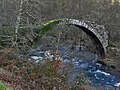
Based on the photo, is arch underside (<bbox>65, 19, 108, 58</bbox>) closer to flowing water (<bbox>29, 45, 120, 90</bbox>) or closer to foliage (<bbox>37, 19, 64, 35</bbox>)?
flowing water (<bbox>29, 45, 120, 90</bbox>)

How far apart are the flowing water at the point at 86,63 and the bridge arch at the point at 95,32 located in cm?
110

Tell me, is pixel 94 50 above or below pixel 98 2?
below

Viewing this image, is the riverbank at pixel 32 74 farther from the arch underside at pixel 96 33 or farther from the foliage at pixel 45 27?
the arch underside at pixel 96 33

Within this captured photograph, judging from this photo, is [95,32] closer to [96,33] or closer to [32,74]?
[96,33]

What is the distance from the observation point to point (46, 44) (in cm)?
2906

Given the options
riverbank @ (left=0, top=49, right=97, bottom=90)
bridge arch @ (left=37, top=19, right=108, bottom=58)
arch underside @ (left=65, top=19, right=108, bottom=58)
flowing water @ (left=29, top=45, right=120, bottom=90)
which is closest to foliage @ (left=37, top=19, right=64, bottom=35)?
bridge arch @ (left=37, top=19, right=108, bottom=58)

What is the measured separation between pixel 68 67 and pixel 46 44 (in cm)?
1316

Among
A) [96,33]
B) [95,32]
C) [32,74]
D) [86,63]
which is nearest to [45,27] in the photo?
[86,63]

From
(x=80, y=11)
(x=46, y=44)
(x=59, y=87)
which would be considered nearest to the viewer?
(x=59, y=87)

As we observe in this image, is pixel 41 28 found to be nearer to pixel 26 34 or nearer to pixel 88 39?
pixel 26 34

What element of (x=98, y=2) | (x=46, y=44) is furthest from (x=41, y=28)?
(x=98, y=2)

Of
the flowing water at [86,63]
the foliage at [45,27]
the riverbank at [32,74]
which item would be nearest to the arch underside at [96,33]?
the flowing water at [86,63]

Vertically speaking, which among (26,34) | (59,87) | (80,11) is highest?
(80,11)

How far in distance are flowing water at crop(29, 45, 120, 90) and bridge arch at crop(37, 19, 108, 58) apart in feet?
3.60
